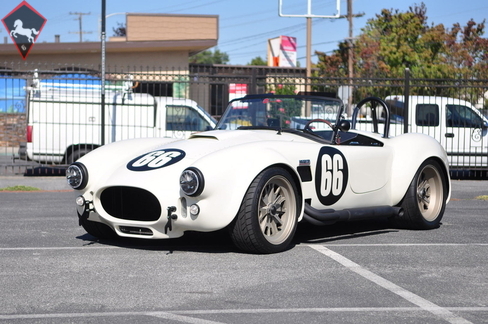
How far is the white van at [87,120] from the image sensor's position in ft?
49.5

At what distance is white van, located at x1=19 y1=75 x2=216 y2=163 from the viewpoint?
49.5ft

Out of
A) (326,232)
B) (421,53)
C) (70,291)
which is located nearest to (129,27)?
(421,53)

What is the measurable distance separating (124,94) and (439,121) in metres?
6.45

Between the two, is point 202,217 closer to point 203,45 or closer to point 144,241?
point 144,241

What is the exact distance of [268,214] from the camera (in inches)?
239

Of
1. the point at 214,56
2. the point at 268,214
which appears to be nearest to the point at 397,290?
the point at 268,214

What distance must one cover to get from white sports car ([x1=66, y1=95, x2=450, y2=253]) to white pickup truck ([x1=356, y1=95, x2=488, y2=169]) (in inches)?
298

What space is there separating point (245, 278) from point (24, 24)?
13.3m

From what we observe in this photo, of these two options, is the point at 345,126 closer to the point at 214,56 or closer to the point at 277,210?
the point at 277,210

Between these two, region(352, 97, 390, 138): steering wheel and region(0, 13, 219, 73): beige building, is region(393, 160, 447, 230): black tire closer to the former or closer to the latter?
region(352, 97, 390, 138): steering wheel

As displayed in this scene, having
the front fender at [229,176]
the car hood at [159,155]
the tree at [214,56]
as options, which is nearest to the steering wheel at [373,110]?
the car hood at [159,155]

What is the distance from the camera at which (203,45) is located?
3111cm

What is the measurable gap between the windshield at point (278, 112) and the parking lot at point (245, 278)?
112 cm

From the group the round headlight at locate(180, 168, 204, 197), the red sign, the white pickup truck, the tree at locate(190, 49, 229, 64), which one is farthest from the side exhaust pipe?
the tree at locate(190, 49, 229, 64)
